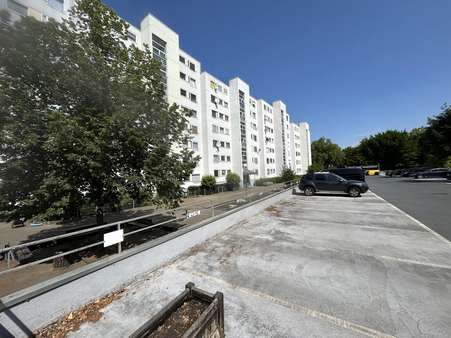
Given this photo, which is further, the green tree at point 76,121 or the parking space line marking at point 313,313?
the green tree at point 76,121

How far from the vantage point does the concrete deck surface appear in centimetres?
262

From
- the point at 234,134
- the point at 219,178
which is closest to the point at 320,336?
the point at 219,178

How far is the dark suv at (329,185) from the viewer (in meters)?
14.1

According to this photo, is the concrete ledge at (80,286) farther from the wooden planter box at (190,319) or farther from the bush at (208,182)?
the bush at (208,182)

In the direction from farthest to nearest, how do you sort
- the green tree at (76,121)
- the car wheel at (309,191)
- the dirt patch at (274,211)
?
the car wheel at (309,191)
the dirt patch at (274,211)
the green tree at (76,121)

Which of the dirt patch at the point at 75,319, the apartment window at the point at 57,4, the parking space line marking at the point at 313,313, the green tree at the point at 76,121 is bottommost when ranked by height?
the dirt patch at the point at 75,319

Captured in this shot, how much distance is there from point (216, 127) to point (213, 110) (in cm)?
278

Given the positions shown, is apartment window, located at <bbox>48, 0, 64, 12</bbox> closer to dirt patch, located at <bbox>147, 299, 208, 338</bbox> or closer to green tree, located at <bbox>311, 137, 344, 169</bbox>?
dirt patch, located at <bbox>147, 299, 208, 338</bbox>

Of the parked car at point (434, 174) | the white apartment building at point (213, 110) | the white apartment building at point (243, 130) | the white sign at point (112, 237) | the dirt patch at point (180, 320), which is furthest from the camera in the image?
the white apartment building at point (243, 130)

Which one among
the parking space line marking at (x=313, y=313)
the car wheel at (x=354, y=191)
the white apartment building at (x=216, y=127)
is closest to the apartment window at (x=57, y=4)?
the white apartment building at (x=216, y=127)

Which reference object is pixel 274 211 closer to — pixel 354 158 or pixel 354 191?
pixel 354 191

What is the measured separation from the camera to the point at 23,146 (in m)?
4.29

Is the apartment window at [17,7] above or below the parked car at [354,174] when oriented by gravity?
above

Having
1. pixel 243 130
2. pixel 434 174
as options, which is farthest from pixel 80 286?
pixel 434 174
